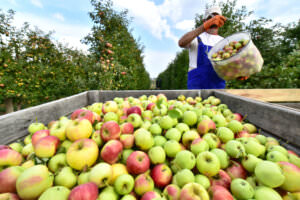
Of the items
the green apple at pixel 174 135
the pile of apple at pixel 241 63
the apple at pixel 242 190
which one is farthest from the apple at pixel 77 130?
the pile of apple at pixel 241 63

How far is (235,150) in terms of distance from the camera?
39.1 inches

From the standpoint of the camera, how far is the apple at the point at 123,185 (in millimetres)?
826

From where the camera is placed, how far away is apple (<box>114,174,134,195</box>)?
2.71 ft

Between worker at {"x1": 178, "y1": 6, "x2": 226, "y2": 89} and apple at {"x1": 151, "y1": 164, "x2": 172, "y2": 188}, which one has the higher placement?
worker at {"x1": 178, "y1": 6, "x2": 226, "y2": 89}

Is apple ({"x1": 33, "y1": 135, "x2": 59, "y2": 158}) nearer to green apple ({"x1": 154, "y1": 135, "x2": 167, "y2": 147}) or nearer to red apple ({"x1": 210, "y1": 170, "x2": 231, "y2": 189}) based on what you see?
green apple ({"x1": 154, "y1": 135, "x2": 167, "y2": 147})

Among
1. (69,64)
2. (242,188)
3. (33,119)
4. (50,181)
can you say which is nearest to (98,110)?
(33,119)

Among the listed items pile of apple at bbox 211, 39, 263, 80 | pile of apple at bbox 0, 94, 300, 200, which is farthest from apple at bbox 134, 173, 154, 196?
pile of apple at bbox 211, 39, 263, 80

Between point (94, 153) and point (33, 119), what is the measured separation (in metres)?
0.86

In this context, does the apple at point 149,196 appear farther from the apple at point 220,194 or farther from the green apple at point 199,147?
the green apple at point 199,147

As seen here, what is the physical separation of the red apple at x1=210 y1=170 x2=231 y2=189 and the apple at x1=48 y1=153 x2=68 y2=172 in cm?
99

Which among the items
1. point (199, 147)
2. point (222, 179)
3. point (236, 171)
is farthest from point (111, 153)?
point (236, 171)

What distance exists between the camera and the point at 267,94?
196 centimetres

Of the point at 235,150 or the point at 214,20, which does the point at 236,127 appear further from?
the point at 214,20

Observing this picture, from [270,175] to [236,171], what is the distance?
0.20 m
